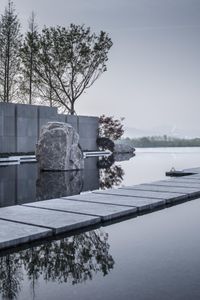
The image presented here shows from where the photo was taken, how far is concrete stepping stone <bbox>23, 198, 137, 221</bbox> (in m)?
4.20

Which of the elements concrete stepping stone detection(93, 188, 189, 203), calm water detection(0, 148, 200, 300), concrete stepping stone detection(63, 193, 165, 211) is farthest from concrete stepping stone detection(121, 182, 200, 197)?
calm water detection(0, 148, 200, 300)

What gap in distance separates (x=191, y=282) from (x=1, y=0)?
32.3 m

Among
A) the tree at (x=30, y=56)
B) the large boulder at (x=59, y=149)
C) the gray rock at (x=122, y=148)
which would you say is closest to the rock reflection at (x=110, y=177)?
the large boulder at (x=59, y=149)

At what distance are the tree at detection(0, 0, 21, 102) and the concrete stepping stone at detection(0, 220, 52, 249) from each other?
2840cm

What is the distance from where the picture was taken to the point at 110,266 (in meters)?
2.60

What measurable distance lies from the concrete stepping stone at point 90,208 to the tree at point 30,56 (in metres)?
28.0

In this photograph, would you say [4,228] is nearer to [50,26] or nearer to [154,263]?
[154,263]

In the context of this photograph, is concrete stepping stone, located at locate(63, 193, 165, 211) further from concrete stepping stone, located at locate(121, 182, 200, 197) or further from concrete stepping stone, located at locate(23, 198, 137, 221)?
concrete stepping stone, located at locate(121, 182, 200, 197)

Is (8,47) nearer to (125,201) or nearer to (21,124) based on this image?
(21,124)

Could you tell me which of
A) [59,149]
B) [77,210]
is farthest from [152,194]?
[59,149]

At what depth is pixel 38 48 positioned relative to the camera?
31938mm

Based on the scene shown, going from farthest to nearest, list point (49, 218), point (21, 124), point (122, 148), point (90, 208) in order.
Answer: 1. point (122, 148)
2. point (21, 124)
3. point (90, 208)
4. point (49, 218)

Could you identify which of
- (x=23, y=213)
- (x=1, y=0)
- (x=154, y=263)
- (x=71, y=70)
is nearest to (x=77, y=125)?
(x=71, y=70)

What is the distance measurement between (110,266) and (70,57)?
2980cm
